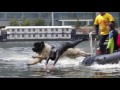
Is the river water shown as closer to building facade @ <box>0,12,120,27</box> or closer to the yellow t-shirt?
the yellow t-shirt

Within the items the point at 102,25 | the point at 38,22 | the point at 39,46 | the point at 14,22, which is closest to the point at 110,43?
the point at 102,25

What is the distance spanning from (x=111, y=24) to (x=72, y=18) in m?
57.0

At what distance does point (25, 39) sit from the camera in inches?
2002

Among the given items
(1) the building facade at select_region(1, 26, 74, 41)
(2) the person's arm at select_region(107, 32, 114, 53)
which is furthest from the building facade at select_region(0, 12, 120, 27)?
(2) the person's arm at select_region(107, 32, 114, 53)

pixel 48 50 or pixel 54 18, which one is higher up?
pixel 54 18

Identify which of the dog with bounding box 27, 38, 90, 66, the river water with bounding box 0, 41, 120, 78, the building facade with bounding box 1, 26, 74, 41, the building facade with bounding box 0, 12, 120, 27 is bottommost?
the building facade with bounding box 1, 26, 74, 41

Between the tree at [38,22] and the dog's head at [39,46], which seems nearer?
the dog's head at [39,46]

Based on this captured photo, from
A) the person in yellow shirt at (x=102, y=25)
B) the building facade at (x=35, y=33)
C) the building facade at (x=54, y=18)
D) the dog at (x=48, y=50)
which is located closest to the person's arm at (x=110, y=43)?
the person in yellow shirt at (x=102, y=25)

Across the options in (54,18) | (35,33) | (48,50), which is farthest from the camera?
(54,18)

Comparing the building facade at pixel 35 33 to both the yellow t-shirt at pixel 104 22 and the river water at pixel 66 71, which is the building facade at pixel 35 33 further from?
the yellow t-shirt at pixel 104 22

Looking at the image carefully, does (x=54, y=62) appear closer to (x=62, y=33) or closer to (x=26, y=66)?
(x=26, y=66)

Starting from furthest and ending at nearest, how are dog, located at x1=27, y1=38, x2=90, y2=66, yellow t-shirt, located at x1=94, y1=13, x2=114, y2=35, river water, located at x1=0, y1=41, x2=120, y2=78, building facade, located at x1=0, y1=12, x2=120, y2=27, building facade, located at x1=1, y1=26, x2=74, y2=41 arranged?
1. building facade, located at x1=0, y1=12, x2=120, y2=27
2. building facade, located at x1=1, y1=26, x2=74, y2=41
3. yellow t-shirt, located at x1=94, y1=13, x2=114, y2=35
4. dog, located at x1=27, y1=38, x2=90, y2=66
5. river water, located at x1=0, y1=41, x2=120, y2=78

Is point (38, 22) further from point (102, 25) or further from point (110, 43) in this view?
point (110, 43)
